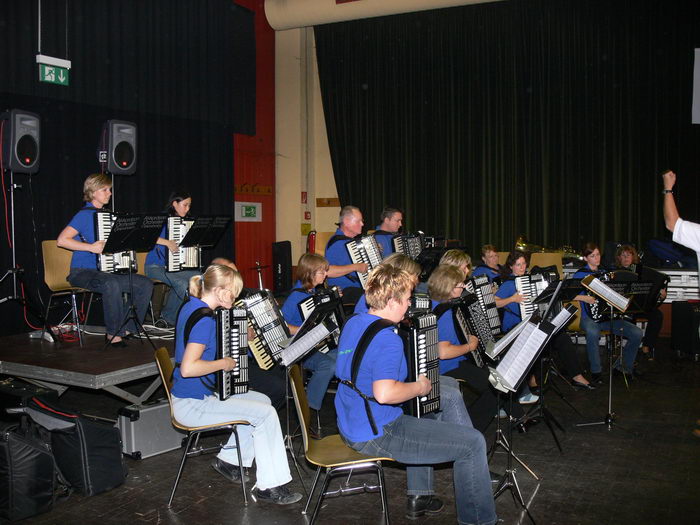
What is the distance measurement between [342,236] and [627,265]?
13.1 feet

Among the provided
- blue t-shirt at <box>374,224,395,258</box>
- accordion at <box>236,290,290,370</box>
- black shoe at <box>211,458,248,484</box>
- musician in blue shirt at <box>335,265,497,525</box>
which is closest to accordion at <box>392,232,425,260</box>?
blue t-shirt at <box>374,224,395,258</box>

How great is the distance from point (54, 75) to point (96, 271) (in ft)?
13.4

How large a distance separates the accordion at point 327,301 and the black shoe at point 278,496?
1.32 m

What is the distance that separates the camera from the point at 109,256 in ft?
22.4

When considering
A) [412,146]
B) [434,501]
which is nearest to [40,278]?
[434,501]

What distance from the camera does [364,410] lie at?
394 centimetres

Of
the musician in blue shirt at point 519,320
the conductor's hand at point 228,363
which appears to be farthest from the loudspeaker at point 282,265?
the conductor's hand at point 228,363

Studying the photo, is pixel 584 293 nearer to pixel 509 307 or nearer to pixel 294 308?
pixel 509 307

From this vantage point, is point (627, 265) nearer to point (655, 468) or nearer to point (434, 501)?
point (655, 468)

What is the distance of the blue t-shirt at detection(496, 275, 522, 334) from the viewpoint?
736 centimetres

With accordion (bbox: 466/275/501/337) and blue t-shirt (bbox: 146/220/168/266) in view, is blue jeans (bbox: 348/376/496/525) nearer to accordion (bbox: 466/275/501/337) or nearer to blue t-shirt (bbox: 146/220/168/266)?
accordion (bbox: 466/275/501/337)

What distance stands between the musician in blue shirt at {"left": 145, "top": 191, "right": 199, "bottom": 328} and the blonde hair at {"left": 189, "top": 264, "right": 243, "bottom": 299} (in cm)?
302

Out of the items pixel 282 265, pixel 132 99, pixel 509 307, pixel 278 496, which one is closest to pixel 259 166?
pixel 282 265

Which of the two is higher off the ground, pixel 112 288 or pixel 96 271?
pixel 96 271
